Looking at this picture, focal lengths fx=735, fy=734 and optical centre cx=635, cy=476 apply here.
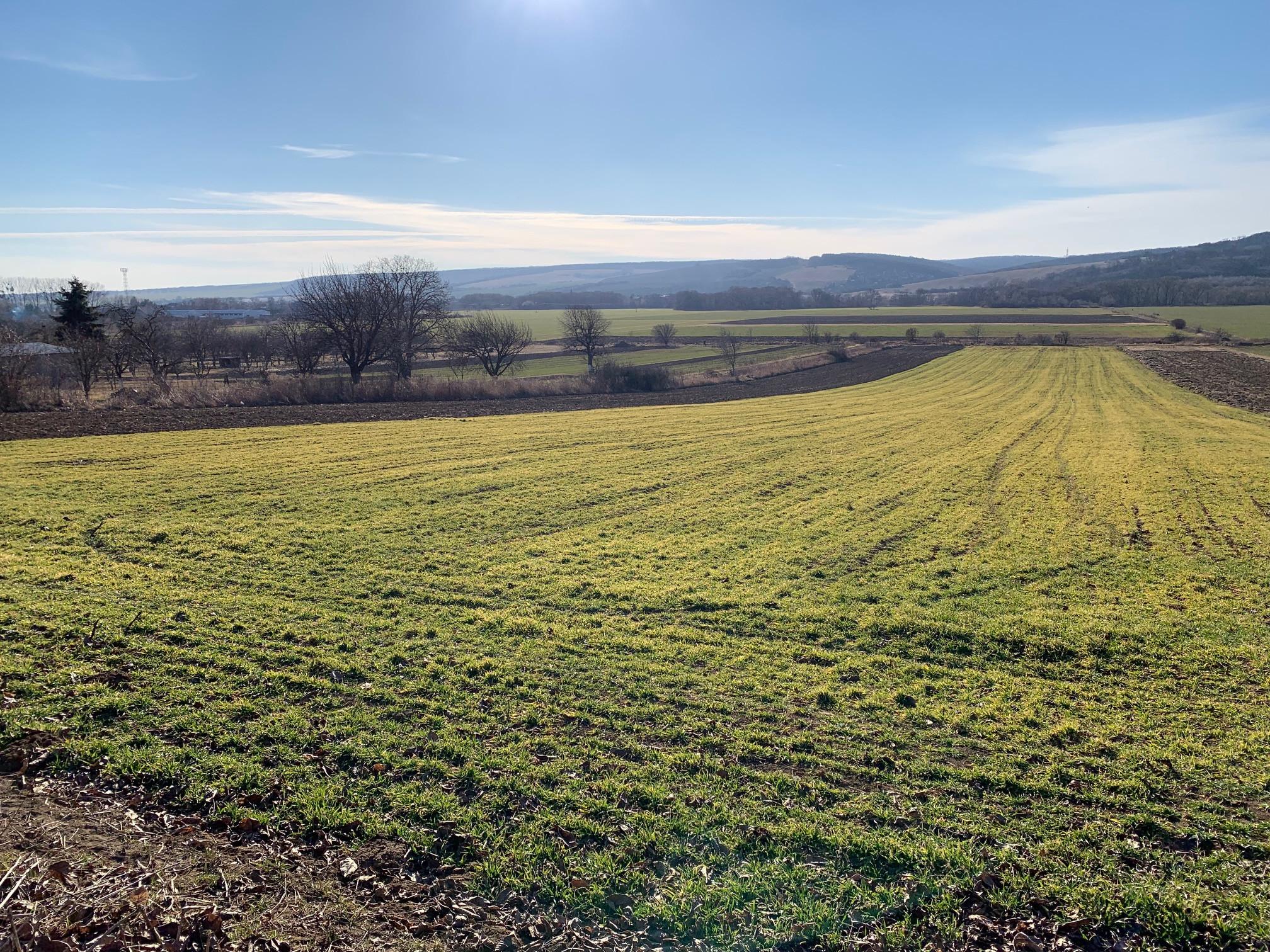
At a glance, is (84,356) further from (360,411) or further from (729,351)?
(729,351)

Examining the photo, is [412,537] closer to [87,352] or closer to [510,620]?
[510,620]

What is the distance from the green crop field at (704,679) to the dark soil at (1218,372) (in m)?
37.9

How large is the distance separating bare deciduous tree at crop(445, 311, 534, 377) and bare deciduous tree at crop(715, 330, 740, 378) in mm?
21851

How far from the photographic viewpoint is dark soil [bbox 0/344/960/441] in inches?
1348

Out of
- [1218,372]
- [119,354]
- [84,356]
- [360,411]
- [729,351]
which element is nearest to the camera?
[360,411]

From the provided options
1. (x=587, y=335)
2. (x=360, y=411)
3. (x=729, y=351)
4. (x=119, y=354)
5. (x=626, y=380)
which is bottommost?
(x=360, y=411)

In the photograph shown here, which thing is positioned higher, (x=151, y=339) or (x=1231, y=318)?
(x=151, y=339)

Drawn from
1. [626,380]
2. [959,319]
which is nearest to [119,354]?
[626,380]

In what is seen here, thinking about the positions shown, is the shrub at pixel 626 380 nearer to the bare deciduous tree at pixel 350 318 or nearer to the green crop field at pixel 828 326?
the bare deciduous tree at pixel 350 318

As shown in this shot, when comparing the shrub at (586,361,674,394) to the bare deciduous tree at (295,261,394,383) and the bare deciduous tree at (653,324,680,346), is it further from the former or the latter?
the bare deciduous tree at (653,324,680,346)

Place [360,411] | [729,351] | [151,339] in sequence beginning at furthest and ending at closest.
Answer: [729,351], [151,339], [360,411]

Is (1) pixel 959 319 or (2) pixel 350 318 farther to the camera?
(1) pixel 959 319

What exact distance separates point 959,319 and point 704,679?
145708 millimetres

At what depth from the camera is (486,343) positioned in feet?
244
